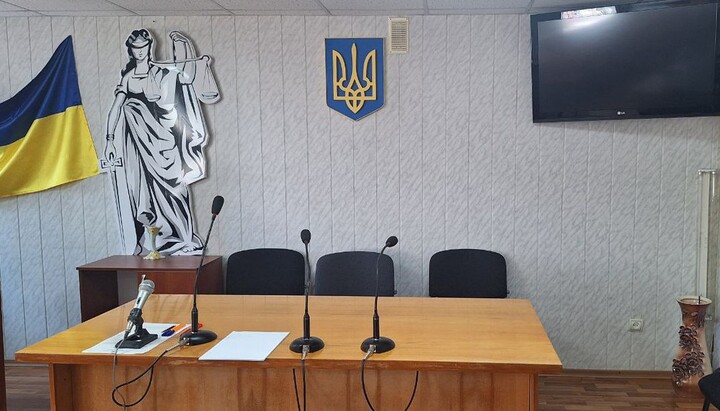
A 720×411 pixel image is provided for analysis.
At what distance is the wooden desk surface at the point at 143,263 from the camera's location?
346cm

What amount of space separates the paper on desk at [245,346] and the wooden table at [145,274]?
139 centimetres

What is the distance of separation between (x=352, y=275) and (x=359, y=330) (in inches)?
52.5

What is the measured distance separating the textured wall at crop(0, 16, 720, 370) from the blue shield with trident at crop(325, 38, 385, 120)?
7 cm

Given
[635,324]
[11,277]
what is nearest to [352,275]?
[635,324]

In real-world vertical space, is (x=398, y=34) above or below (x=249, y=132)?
above

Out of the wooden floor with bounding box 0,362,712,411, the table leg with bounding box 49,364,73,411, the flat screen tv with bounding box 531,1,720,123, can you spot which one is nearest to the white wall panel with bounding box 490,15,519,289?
the flat screen tv with bounding box 531,1,720,123

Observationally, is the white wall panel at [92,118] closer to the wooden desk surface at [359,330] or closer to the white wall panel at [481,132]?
the wooden desk surface at [359,330]

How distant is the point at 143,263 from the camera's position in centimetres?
359

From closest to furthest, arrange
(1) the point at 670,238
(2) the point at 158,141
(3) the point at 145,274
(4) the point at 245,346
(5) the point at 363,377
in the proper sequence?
(5) the point at 363,377 < (4) the point at 245,346 < (3) the point at 145,274 < (1) the point at 670,238 < (2) the point at 158,141

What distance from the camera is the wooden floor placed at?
325 cm

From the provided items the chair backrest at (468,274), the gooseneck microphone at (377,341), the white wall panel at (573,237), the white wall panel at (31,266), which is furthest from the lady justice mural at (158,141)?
Answer: the white wall panel at (573,237)

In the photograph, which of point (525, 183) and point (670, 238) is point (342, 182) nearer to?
point (525, 183)

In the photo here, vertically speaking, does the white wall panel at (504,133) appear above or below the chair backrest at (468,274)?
above

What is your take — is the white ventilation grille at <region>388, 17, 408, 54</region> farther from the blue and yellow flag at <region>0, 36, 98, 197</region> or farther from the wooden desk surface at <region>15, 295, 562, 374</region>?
the blue and yellow flag at <region>0, 36, 98, 197</region>
